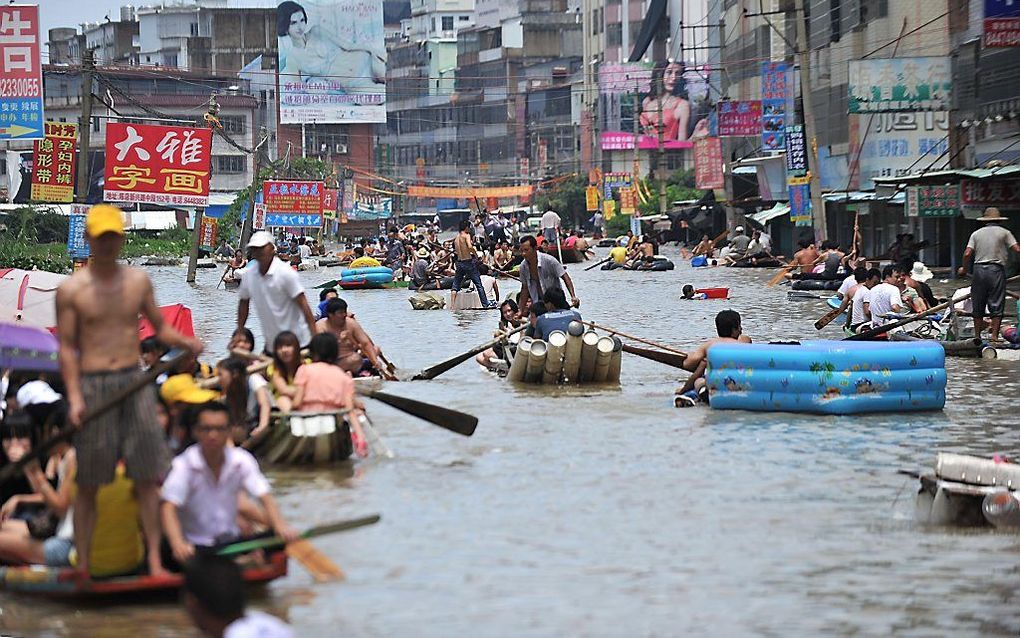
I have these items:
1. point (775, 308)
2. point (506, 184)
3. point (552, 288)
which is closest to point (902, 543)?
point (552, 288)

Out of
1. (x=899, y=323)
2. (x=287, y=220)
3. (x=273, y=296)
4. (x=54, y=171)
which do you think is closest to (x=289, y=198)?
(x=287, y=220)

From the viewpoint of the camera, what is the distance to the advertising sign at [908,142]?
40.8 meters

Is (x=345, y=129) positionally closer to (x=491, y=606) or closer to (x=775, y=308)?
(x=775, y=308)

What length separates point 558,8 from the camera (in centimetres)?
16662

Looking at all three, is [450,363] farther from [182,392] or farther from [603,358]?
[182,392]

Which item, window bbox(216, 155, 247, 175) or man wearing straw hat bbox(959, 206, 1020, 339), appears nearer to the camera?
man wearing straw hat bbox(959, 206, 1020, 339)

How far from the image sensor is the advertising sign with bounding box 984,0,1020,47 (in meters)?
28.1

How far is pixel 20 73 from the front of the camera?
Answer: 26297 mm

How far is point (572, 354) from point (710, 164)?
5280 centimetres

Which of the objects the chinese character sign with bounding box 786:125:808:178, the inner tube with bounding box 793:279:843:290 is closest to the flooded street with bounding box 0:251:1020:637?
the inner tube with bounding box 793:279:843:290

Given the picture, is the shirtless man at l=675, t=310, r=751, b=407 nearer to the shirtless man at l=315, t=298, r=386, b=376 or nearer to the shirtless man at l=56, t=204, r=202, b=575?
the shirtless man at l=315, t=298, r=386, b=376

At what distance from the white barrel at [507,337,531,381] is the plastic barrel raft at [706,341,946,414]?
327cm

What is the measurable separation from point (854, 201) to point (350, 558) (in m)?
38.5

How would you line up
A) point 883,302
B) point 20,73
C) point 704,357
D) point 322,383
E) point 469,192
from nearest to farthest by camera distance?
point 322,383
point 704,357
point 883,302
point 20,73
point 469,192
